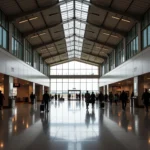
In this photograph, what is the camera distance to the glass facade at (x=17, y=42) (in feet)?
96.6

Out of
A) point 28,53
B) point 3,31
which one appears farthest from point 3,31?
point 28,53

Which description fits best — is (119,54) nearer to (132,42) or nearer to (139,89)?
(132,42)

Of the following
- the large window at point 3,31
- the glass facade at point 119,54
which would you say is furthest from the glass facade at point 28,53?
the glass facade at point 119,54

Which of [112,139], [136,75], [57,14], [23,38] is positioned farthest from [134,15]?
[112,139]

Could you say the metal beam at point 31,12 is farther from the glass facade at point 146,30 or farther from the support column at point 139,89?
the support column at point 139,89

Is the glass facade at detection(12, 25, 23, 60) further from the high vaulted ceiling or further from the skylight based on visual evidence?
the skylight

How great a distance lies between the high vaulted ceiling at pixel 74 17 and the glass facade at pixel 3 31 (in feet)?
1.97

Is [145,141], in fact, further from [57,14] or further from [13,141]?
[57,14]

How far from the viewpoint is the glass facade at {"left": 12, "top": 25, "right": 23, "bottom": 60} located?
96.6 ft

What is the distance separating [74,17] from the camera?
110 ft

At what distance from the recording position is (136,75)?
28203 millimetres

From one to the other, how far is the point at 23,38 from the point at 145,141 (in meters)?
28.5

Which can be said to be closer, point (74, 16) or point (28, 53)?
point (74, 16)

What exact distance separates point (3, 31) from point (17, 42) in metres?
5.93
